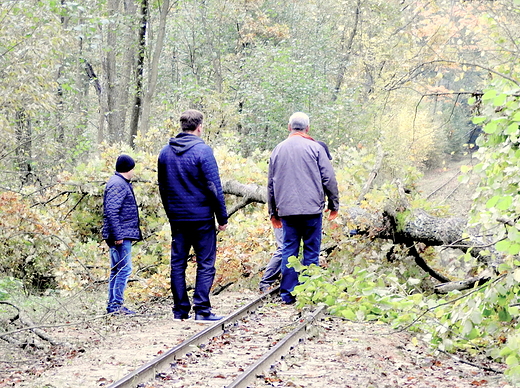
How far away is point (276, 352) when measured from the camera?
5652 mm

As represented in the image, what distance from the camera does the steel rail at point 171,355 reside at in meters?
4.79

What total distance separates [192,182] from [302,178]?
1.51 metres

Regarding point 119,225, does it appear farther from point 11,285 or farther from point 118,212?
point 11,285

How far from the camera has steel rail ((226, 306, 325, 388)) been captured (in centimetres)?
479

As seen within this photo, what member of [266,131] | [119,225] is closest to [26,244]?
[119,225]

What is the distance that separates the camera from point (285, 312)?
7.90 m

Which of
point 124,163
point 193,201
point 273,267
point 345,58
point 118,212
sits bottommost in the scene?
point 273,267

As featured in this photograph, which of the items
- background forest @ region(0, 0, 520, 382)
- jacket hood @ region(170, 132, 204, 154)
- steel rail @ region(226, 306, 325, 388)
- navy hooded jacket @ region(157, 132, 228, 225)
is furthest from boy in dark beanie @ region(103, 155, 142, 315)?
steel rail @ region(226, 306, 325, 388)

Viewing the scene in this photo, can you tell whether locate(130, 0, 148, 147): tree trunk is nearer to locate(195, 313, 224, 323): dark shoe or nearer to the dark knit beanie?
the dark knit beanie

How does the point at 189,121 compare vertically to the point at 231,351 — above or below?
above

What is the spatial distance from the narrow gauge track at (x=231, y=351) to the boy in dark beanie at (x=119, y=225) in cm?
191

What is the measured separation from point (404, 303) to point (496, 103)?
2679 mm

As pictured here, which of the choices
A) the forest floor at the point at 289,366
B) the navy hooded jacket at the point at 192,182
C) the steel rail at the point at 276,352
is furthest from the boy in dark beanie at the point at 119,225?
the steel rail at the point at 276,352

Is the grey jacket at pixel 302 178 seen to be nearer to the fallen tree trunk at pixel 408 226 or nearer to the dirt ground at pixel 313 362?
the fallen tree trunk at pixel 408 226
